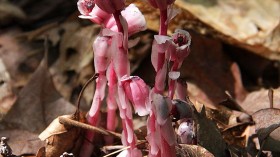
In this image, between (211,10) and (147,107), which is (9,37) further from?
(147,107)

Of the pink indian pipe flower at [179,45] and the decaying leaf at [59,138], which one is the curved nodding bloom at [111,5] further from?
the decaying leaf at [59,138]

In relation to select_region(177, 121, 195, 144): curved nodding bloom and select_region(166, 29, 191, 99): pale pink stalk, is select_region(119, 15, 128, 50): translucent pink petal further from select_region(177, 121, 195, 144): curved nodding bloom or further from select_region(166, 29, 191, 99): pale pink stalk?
select_region(177, 121, 195, 144): curved nodding bloom

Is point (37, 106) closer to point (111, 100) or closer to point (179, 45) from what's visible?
point (111, 100)

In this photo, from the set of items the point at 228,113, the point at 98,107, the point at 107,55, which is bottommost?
the point at 228,113

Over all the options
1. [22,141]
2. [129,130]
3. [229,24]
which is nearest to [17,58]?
[22,141]

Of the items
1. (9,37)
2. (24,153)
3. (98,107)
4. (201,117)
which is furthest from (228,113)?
(9,37)
